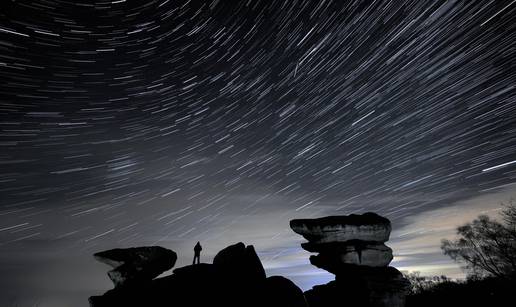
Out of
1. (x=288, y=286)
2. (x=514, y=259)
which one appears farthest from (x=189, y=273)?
(x=514, y=259)

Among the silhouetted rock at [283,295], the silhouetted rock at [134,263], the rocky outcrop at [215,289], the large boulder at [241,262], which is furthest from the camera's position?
the silhouetted rock at [134,263]

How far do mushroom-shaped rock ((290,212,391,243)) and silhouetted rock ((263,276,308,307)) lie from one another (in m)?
5.25

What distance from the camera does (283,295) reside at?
1538 cm

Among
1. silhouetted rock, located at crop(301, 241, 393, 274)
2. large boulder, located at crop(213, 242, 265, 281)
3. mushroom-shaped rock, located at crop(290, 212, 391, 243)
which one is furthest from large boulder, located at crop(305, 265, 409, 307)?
large boulder, located at crop(213, 242, 265, 281)

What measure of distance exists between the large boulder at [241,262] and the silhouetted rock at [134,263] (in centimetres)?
409

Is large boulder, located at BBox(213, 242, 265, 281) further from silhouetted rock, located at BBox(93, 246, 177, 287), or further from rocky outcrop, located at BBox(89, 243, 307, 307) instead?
silhouetted rock, located at BBox(93, 246, 177, 287)

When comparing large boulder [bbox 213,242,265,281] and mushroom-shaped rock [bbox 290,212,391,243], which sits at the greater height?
mushroom-shaped rock [bbox 290,212,391,243]

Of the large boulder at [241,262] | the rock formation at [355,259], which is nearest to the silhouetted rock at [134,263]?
the large boulder at [241,262]

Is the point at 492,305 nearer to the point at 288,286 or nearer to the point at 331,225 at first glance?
the point at 331,225

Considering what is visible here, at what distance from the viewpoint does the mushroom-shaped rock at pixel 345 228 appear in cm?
2000

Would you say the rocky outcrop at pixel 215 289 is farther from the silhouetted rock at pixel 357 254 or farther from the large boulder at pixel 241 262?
the silhouetted rock at pixel 357 254

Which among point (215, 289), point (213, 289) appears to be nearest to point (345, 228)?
point (215, 289)

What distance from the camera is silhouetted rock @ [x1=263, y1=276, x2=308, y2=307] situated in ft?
49.6

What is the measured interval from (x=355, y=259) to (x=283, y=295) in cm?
714
